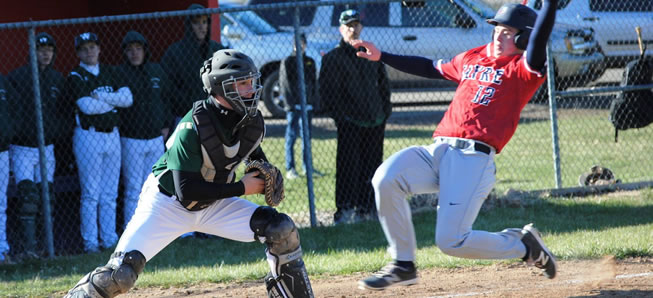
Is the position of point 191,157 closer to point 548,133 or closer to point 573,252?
point 573,252

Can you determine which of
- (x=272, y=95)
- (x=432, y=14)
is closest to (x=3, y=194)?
(x=272, y=95)

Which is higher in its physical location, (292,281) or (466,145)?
(466,145)

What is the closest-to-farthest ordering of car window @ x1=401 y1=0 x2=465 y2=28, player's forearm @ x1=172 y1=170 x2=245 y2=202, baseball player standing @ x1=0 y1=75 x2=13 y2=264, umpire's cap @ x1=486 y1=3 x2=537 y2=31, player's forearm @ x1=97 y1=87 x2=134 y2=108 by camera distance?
player's forearm @ x1=172 y1=170 x2=245 y2=202 → umpire's cap @ x1=486 y1=3 x2=537 y2=31 → baseball player standing @ x1=0 y1=75 x2=13 y2=264 → player's forearm @ x1=97 y1=87 x2=134 y2=108 → car window @ x1=401 y1=0 x2=465 y2=28

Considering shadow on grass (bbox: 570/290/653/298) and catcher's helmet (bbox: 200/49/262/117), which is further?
shadow on grass (bbox: 570/290/653/298)

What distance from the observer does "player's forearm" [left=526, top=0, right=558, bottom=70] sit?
4941mm

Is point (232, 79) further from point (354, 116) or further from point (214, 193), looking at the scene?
point (354, 116)

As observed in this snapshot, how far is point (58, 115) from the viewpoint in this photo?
321 inches

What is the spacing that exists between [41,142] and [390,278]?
13.1 feet

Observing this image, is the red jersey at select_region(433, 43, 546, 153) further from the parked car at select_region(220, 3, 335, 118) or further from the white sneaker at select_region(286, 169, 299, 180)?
the parked car at select_region(220, 3, 335, 118)

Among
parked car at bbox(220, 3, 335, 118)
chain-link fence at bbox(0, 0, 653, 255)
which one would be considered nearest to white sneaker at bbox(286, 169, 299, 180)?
chain-link fence at bbox(0, 0, 653, 255)

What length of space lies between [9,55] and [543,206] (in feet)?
20.8

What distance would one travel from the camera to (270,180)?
5121 millimetres

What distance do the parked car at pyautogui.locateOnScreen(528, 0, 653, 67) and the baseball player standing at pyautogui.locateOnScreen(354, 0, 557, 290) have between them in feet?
25.9

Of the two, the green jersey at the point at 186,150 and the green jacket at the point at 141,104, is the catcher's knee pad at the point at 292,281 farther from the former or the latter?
the green jacket at the point at 141,104
